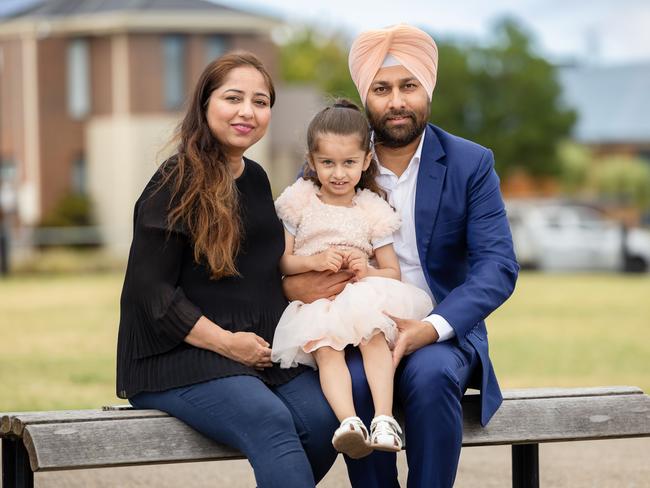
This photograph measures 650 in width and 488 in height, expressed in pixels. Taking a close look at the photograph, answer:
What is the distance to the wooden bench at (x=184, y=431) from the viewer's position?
443 centimetres

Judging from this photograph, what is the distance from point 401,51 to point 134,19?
35196 millimetres

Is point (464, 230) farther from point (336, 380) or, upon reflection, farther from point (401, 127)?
point (336, 380)

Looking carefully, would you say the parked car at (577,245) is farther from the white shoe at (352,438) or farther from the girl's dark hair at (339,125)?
the white shoe at (352,438)

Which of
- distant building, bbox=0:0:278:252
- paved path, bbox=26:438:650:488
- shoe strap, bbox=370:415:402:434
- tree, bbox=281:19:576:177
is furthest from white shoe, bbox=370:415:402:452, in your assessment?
tree, bbox=281:19:576:177

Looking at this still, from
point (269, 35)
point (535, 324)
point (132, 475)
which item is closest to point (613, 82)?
point (269, 35)

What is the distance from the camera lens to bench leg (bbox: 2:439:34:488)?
4629mm

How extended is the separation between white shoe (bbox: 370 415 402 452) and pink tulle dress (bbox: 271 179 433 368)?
34 cm

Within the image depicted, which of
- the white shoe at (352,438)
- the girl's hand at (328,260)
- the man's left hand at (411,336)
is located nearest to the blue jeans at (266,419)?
the white shoe at (352,438)

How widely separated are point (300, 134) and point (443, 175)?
0.62 m

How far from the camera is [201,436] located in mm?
4590

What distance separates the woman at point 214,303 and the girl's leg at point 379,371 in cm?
19

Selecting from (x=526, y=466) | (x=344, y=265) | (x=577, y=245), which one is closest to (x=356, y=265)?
(x=344, y=265)

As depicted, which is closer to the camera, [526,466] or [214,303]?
[214,303]

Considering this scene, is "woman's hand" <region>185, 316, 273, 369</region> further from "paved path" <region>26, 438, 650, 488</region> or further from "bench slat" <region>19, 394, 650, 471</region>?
"paved path" <region>26, 438, 650, 488</region>
